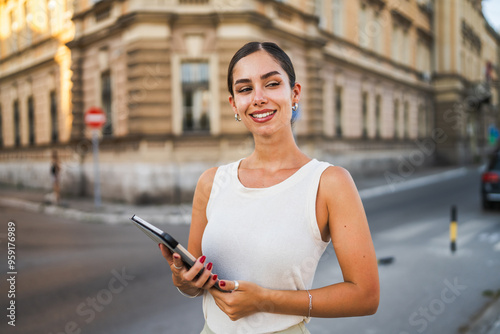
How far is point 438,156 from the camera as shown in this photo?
3303 cm

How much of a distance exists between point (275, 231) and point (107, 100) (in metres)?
15.2

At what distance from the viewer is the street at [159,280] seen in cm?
440

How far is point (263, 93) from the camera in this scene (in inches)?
57.7

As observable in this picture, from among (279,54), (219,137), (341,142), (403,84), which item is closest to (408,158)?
(403,84)

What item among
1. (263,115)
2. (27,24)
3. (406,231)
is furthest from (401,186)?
(27,24)

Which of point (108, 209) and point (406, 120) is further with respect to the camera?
point (406, 120)

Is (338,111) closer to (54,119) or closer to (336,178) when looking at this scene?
(54,119)

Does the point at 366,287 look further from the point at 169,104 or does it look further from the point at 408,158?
the point at 408,158

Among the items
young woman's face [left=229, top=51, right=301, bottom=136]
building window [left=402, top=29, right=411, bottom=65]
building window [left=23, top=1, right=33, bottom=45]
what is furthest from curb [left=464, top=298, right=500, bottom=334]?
building window [left=402, top=29, right=411, bottom=65]

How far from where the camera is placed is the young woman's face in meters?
1.46

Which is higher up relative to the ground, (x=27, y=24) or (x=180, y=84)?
(x=27, y=24)

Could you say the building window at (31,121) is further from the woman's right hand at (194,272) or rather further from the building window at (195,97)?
the woman's right hand at (194,272)

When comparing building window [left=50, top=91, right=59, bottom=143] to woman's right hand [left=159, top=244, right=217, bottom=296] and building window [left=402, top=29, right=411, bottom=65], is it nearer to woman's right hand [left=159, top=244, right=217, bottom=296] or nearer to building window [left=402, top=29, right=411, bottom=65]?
woman's right hand [left=159, top=244, right=217, bottom=296]

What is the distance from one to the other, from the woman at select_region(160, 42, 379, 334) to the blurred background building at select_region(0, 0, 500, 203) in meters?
11.9
